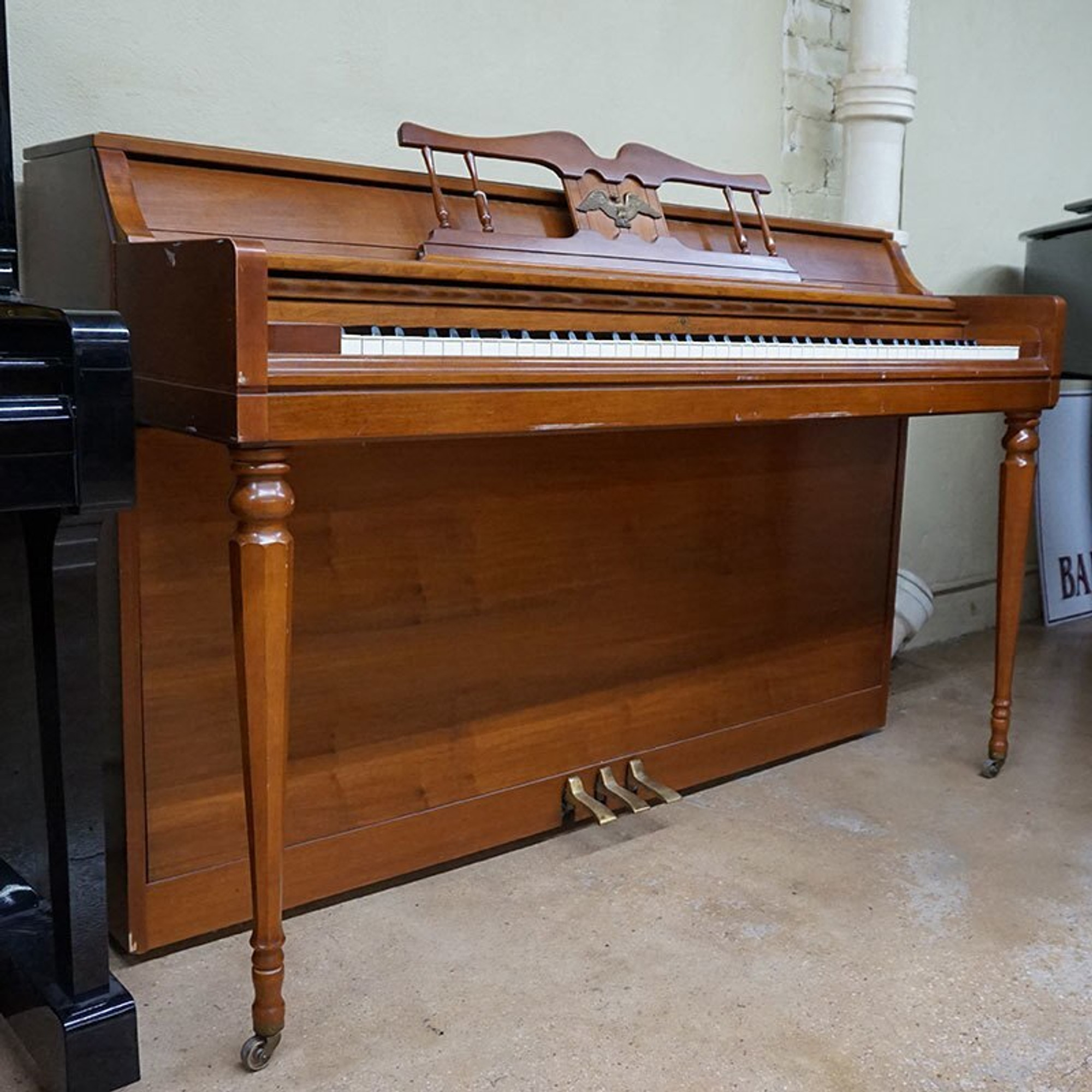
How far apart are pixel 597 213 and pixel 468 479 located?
49 centimetres

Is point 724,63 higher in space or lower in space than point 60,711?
higher

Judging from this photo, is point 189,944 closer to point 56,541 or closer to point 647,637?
point 56,541

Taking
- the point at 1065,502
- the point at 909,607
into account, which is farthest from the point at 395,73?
the point at 1065,502

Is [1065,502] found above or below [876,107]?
below

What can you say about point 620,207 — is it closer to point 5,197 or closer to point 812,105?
point 5,197

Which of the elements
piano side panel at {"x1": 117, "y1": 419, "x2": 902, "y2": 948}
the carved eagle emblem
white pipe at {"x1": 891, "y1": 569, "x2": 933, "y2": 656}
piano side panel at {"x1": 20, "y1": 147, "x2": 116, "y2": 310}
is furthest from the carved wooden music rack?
white pipe at {"x1": 891, "y1": 569, "x2": 933, "y2": 656}

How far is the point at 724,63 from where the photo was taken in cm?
281

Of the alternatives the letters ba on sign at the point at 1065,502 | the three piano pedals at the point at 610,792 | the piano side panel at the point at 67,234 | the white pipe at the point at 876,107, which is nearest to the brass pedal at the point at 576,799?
the three piano pedals at the point at 610,792

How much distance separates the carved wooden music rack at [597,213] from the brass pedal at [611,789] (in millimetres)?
900

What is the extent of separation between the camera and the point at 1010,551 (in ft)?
7.86

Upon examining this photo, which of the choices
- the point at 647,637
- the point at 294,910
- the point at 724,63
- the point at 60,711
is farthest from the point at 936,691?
the point at 60,711

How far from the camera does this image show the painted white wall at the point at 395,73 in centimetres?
190

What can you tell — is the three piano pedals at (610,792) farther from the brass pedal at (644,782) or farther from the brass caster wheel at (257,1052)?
the brass caster wheel at (257,1052)

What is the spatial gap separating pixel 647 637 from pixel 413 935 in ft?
2.35
